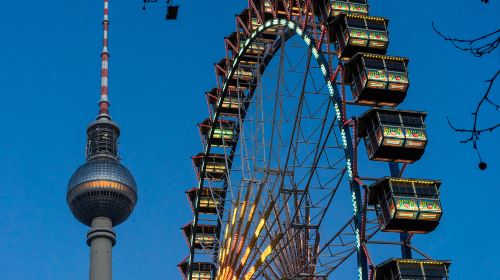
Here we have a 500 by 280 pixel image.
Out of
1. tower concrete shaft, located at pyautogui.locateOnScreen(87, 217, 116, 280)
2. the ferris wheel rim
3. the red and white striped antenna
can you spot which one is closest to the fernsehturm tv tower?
tower concrete shaft, located at pyautogui.locateOnScreen(87, 217, 116, 280)

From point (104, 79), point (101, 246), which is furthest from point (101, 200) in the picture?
point (104, 79)

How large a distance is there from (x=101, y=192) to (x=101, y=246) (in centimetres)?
854

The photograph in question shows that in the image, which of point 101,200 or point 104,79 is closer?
point 101,200

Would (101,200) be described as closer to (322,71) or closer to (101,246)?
(101,246)

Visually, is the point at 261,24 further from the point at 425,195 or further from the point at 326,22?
the point at 425,195

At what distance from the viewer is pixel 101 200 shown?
11981cm

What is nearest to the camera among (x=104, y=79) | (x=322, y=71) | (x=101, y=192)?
(x=322, y=71)

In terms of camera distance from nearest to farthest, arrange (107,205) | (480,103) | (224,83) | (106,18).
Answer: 1. (480,103)
2. (224,83)
3. (107,205)
4. (106,18)

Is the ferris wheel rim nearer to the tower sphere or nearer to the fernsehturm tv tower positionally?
the tower sphere

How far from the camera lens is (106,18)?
461ft

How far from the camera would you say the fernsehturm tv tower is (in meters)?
119

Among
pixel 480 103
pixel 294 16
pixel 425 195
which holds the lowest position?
pixel 480 103

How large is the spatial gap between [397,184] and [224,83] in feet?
71.7

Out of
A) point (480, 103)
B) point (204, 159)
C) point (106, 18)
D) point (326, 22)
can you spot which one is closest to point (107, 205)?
point (106, 18)
